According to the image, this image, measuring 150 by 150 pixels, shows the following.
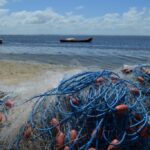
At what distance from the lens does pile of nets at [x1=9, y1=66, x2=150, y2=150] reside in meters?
5.45

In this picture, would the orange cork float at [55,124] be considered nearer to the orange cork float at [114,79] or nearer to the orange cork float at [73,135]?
the orange cork float at [73,135]

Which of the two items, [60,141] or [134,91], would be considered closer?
[60,141]

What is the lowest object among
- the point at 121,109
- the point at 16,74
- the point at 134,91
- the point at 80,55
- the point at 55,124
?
the point at 80,55

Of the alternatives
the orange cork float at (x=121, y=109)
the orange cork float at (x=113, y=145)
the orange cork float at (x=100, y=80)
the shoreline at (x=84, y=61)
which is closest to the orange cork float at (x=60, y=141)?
the orange cork float at (x=113, y=145)

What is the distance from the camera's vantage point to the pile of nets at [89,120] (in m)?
5.45

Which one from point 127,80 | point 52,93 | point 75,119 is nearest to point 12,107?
point 52,93

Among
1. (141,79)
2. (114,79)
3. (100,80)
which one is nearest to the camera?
(100,80)

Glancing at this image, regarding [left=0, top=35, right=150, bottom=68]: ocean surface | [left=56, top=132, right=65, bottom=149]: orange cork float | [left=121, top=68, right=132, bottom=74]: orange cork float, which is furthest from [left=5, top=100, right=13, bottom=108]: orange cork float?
[left=0, top=35, right=150, bottom=68]: ocean surface

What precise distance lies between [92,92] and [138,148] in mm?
1010

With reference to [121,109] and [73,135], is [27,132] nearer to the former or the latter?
[73,135]

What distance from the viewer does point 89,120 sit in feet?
18.3

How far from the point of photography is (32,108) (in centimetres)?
603

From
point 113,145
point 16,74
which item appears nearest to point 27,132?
point 113,145

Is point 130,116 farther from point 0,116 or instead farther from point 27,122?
point 0,116
